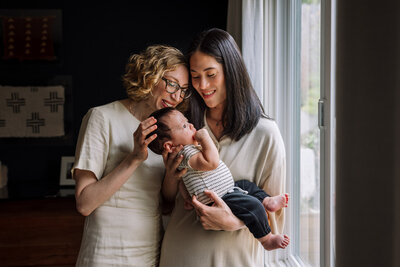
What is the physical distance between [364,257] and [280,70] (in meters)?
1.97

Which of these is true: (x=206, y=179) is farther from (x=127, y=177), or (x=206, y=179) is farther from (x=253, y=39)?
(x=253, y=39)

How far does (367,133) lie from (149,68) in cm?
104

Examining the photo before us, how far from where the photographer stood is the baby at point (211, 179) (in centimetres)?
159

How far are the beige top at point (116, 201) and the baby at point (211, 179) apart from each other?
5.6 inches

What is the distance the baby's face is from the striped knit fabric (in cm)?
4

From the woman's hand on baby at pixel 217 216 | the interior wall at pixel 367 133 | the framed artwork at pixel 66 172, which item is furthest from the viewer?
the framed artwork at pixel 66 172

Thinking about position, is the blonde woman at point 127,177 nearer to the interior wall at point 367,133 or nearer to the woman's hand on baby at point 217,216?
the woman's hand on baby at point 217,216

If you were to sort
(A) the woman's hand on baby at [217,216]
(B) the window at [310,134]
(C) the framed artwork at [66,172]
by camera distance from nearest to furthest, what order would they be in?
(A) the woman's hand on baby at [217,216]
(B) the window at [310,134]
(C) the framed artwork at [66,172]

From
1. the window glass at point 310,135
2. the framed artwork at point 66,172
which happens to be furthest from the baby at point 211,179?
the framed artwork at point 66,172

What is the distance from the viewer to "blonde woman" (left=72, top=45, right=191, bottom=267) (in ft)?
5.56

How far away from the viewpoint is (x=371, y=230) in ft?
3.10

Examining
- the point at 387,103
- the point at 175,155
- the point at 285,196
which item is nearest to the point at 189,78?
the point at 175,155

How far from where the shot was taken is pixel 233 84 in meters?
1.74

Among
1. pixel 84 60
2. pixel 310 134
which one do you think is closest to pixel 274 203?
pixel 310 134
